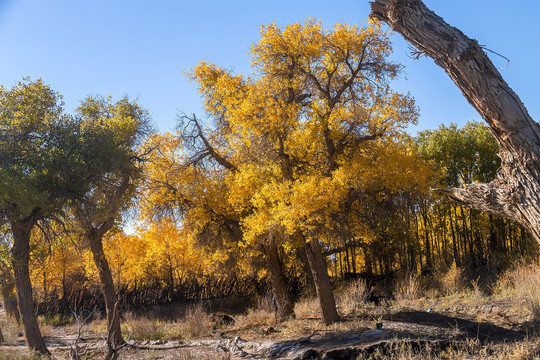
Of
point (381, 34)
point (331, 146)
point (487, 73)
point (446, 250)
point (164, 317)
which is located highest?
point (381, 34)

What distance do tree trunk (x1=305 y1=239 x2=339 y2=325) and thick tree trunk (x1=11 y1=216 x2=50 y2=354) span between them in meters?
7.26

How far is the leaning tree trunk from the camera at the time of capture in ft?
14.2

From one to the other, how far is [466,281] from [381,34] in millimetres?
9980

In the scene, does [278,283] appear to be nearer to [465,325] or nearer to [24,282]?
[465,325]

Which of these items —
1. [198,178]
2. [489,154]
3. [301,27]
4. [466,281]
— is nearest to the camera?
[301,27]

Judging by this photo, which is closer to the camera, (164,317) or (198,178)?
(198,178)

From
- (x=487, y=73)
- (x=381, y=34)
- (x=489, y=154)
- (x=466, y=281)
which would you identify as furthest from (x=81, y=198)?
(x=489, y=154)

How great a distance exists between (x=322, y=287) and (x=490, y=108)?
8.65 m

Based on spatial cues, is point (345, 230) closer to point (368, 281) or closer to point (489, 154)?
point (368, 281)

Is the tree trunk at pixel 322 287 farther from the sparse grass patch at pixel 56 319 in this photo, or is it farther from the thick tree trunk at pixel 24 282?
the sparse grass patch at pixel 56 319

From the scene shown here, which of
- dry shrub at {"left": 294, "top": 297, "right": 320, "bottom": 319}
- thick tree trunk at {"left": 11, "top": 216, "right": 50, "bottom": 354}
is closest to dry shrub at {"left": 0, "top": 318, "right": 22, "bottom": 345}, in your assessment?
thick tree trunk at {"left": 11, "top": 216, "right": 50, "bottom": 354}

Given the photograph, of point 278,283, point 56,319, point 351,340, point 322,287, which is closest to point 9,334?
point 56,319

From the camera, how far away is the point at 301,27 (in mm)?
12430

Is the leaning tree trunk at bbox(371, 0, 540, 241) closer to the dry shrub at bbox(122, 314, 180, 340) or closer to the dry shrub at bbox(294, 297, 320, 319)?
the dry shrub at bbox(294, 297, 320, 319)
